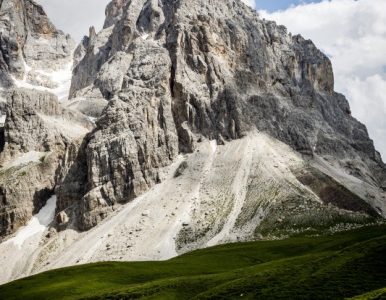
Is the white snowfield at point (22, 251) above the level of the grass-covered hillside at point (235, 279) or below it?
below

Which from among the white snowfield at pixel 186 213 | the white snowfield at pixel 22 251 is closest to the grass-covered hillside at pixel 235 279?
the white snowfield at pixel 186 213

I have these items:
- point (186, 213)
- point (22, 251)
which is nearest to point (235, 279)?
point (186, 213)

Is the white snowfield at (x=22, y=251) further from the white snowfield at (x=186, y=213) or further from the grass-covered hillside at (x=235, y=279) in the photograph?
the grass-covered hillside at (x=235, y=279)

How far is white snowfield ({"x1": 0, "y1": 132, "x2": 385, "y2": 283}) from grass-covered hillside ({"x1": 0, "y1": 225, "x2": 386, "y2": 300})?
5719 centimetres

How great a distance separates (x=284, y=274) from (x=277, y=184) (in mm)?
114814

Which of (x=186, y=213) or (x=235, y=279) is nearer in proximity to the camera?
(x=235, y=279)

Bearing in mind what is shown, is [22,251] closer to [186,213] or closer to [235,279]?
[186,213]

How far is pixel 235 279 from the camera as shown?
56.7m

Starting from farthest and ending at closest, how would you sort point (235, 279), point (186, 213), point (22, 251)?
point (22, 251) < point (186, 213) < point (235, 279)

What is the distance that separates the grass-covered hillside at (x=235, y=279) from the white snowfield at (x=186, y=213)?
57189 millimetres

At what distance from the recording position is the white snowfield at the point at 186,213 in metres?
153

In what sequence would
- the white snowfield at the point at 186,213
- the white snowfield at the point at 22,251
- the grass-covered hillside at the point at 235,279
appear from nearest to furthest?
1. the grass-covered hillside at the point at 235,279
2. the white snowfield at the point at 186,213
3. the white snowfield at the point at 22,251

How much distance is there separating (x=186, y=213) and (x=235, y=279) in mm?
109636

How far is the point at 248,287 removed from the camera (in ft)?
165
